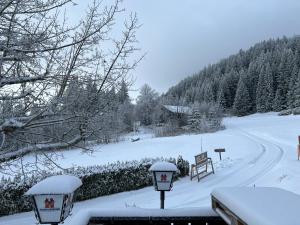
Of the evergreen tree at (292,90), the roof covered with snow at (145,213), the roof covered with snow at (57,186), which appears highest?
the evergreen tree at (292,90)

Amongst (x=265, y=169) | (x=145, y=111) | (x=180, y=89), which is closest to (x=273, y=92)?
(x=145, y=111)

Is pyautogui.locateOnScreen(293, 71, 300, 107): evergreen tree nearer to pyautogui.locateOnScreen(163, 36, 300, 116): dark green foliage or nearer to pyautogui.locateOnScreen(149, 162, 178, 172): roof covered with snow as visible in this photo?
pyautogui.locateOnScreen(163, 36, 300, 116): dark green foliage

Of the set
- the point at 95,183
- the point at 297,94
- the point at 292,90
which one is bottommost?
the point at 95,183

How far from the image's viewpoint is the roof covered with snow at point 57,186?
94.5 inches

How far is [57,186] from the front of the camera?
2.41 m

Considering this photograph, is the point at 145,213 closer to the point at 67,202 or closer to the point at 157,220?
the point at 157,220

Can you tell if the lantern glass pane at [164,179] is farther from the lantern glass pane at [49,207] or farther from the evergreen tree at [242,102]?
the evergreen tree at [242,102]

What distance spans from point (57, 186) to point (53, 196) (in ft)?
0.60

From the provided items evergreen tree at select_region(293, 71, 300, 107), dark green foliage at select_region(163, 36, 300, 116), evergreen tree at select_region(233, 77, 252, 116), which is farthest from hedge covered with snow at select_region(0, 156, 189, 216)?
evergreen tree at select_region(233, 77, 252, 116)

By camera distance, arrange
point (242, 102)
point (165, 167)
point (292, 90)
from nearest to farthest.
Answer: point (165, 167), point (292, 90), point (242, 102)

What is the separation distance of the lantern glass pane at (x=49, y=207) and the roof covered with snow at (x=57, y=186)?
107mm

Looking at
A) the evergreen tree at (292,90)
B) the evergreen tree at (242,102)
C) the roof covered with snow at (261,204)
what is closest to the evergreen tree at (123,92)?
the roof covered with snow at (261,204)

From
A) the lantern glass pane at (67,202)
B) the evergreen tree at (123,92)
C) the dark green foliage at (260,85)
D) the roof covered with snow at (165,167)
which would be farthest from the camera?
the dark green foliage at (260,85)

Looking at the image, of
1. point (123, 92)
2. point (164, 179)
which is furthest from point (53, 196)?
point (123, 92)
